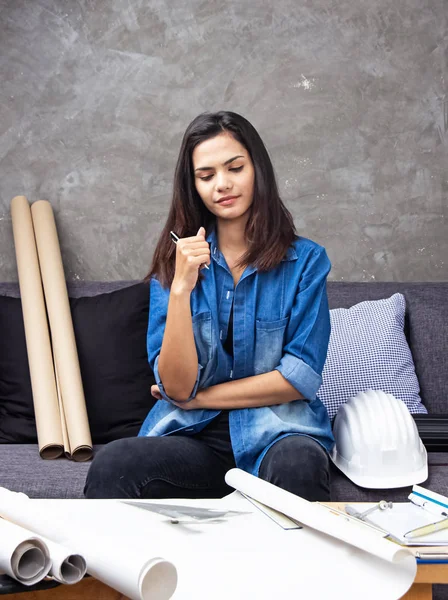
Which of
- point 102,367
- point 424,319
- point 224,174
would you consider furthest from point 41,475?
point 424,319

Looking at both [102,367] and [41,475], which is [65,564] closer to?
[41,475]

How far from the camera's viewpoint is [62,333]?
8.05 ft

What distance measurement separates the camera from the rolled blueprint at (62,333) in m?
2.25

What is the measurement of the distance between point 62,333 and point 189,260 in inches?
34.8

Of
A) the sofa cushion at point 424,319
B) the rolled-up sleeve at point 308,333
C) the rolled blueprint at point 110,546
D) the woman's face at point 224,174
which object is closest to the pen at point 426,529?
the rolled blueprint at point 110,546

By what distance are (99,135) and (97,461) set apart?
5.17 ft

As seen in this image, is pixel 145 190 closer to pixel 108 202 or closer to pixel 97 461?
pixel 108 202

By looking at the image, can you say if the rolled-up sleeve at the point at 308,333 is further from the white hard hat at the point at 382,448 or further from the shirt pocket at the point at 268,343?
the white hard hat at the point at 382,448

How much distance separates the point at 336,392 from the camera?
2367mm

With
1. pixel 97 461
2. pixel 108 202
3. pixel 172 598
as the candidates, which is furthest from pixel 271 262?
pixel 108 202

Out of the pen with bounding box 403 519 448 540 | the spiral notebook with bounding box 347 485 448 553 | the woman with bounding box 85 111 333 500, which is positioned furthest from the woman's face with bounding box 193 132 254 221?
the pen with bounding box 403 519 448 540

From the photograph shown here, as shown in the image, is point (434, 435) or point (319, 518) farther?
point (434, 435)

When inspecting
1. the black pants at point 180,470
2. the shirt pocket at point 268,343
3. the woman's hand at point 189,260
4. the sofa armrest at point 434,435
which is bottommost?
the sofa armrest at point 434,435

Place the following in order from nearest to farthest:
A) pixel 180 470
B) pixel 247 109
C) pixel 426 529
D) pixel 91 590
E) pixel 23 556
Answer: pixel 23 556
pixel 91 590
pixel 426 529
pixel 180 470
pixel 247 109
